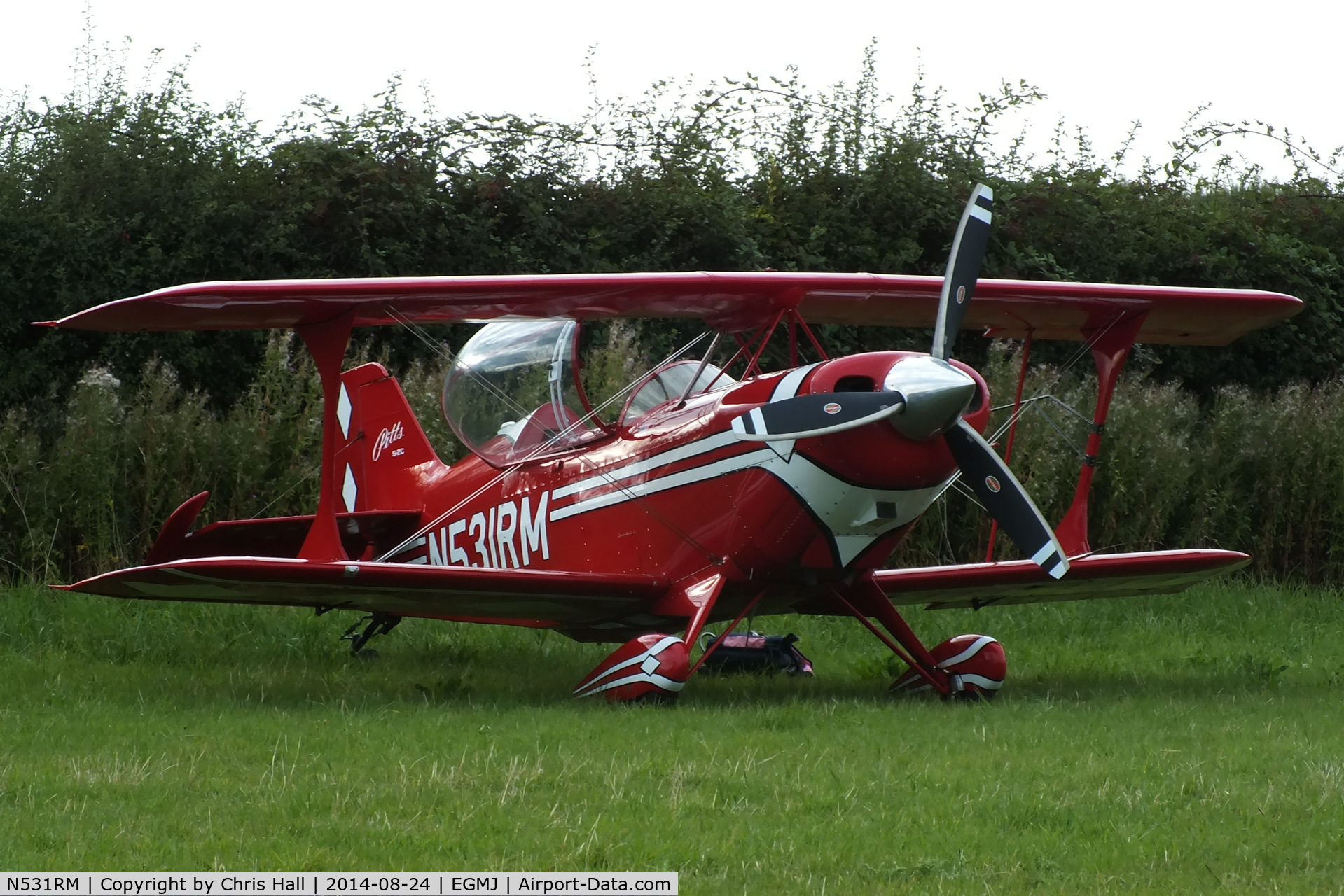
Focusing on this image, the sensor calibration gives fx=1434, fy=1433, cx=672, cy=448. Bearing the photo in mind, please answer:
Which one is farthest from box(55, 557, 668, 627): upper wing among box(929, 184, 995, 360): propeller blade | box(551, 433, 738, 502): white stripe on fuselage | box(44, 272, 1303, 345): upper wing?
box(929, 184, 995, 360): propeller blade

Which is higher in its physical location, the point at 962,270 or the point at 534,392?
the point at 962,270

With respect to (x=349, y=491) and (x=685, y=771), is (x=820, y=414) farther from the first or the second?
(x=349, y=491)

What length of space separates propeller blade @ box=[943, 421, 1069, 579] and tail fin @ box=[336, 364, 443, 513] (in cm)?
365

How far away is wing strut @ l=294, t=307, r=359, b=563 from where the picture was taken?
687 cm

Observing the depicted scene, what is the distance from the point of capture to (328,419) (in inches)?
269

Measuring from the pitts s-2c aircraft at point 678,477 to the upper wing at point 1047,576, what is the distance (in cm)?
2

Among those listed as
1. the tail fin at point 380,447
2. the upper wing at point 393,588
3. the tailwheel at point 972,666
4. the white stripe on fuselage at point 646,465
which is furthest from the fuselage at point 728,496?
the tail fin at point 380,447

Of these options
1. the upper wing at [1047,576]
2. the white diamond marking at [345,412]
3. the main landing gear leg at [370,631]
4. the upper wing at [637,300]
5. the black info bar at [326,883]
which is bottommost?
the main landing gear leg at [370,631]

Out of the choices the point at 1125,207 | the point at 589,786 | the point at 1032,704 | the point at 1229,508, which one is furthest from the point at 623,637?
the point at 1125,207

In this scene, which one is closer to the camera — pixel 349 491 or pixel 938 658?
pixel 938 658

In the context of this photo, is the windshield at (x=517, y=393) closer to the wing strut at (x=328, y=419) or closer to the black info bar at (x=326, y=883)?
the wing strut at (x=328, y=419)

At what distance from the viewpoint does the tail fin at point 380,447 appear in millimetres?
8922

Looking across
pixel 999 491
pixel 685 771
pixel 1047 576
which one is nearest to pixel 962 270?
pixel 999 491

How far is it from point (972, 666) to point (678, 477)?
5.81 ft
